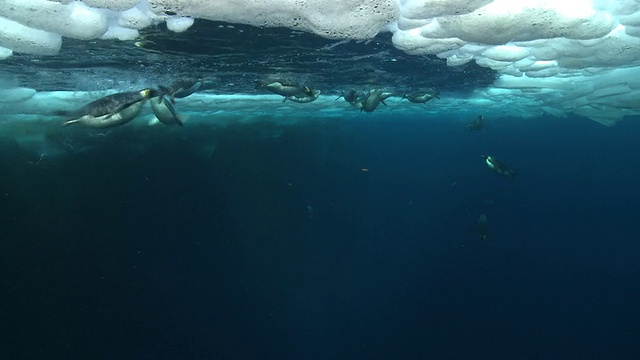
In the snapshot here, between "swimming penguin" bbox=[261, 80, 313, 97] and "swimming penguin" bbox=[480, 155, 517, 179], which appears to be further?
"swimming penguin" bbox=[480, 155, 517, 179]

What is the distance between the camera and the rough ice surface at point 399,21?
675cm

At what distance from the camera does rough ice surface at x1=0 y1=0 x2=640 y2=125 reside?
6746 mm

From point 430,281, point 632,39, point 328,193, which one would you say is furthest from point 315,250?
point 632,39

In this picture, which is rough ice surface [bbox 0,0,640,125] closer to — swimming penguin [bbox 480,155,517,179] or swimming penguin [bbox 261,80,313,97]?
swimming penguin [bbox 261,80,313,97]

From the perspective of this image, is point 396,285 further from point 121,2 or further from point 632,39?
point 121,2

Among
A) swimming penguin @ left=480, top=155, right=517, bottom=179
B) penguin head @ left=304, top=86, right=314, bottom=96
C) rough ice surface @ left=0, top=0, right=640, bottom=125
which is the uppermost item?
rough ice surface @ left=0, top=0, right=640, bottom=125

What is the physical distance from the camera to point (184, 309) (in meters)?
32.9

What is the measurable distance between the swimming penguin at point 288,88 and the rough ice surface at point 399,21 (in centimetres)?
111

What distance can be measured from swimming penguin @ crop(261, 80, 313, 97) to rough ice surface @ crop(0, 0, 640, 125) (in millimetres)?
1114

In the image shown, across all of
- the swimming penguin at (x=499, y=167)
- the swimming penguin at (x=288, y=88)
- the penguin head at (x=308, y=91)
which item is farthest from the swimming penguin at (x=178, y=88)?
the swimming penguin at (x=499, y=167)

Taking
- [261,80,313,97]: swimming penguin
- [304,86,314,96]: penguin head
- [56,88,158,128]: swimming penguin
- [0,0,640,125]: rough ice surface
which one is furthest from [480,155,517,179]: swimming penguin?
[56,88,158,128]: swimming penguin

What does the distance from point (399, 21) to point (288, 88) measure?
99.0 inches

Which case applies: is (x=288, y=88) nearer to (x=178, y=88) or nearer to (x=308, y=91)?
(x=308, y=91)

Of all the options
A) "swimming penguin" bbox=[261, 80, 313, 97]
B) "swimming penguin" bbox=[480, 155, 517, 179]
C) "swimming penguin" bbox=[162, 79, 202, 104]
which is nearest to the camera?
"swimming penguin" bbox=[162, 79, 202, 104]
